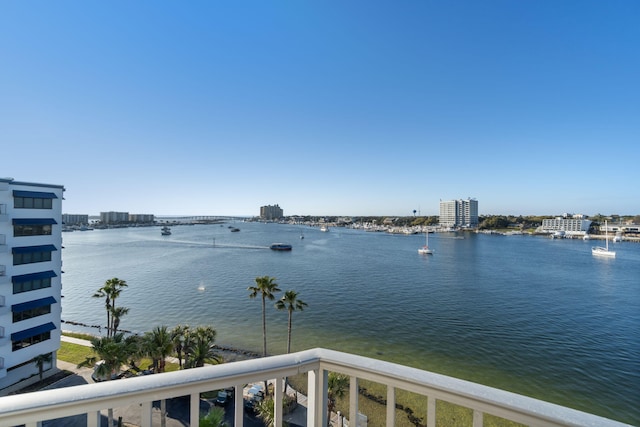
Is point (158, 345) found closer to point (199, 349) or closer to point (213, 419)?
point (199, 349)

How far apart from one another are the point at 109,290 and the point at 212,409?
23976 mm

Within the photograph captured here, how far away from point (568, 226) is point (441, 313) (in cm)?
13443

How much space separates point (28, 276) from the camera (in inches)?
627

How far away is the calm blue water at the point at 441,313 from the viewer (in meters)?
20.1

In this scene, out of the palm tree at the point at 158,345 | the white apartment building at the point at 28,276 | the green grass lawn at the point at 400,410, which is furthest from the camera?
the white apartment building at the point at 28,276

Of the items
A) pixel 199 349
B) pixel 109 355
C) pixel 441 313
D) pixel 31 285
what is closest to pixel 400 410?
pixel 199 349

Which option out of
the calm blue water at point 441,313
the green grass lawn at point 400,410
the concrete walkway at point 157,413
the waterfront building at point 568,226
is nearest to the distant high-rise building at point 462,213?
the waterfront building at point 568,226

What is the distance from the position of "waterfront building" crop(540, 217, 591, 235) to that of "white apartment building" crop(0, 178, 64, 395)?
154 metres

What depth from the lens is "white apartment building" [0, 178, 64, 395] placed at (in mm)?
14977

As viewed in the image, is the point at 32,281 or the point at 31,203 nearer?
the point at 31,203

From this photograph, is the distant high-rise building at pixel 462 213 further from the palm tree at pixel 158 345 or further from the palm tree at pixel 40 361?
the palm tree at pixel 40 361

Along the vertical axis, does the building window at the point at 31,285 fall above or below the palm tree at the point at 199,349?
above

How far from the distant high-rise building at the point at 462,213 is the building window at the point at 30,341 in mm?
168608

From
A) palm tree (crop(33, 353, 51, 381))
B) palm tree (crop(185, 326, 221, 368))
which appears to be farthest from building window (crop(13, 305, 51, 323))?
palm tree (crop(185, 326, 221, 368))
